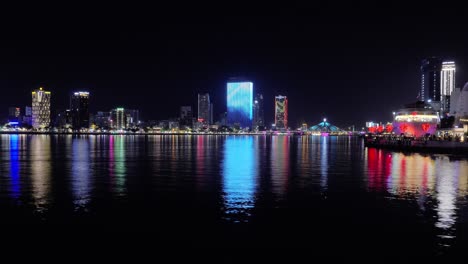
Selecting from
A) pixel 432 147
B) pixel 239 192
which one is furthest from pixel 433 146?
pixel 239 192

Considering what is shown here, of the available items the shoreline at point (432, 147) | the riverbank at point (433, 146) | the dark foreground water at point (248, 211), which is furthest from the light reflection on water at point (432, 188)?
the riverbank at point (433, 146)

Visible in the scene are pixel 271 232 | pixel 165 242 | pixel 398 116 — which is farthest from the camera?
pixel 398 116

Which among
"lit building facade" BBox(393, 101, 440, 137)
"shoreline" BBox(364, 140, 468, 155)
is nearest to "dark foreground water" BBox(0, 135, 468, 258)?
"shoreline" BBox(364, 140, 468, 155)

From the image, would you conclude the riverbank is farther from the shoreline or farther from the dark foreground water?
the dark foreground water

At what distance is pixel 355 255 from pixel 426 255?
1.86 m

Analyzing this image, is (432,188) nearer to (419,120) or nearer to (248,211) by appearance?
(248,211)

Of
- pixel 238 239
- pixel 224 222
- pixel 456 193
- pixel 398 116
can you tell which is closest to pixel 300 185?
pixel 456 193

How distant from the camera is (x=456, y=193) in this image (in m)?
23.2

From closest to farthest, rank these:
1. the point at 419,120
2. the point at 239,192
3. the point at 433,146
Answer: the point at 239,192, the point at 433,146, the point at 419,120

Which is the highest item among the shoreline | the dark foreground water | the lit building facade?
the lit building facade

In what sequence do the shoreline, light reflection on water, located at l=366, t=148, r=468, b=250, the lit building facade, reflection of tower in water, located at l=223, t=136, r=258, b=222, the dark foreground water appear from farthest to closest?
the lit building facade → the shoreline → reflection of tower in water, located at l=223, t=136, r=258, b=222 → light reflection on water, located at l=366, t=148, r=468, b=250 → the dark foreground water

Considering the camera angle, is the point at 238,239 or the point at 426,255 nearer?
the point at 426,255

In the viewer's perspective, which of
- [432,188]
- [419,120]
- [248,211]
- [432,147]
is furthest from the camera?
[419,120]

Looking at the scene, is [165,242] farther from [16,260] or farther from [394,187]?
[394,187]
